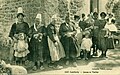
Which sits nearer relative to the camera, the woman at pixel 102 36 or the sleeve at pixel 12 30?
the woman at pixel 102 36

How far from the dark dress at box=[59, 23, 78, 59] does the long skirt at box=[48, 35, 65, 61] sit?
0.05 meters

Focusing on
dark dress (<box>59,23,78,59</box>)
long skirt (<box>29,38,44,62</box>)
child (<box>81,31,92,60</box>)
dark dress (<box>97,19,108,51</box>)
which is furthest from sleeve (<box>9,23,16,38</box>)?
dark dress (<box>97,19,108,51</box>)

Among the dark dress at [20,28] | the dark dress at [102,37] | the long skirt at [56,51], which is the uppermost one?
the dark dress at [20,28]

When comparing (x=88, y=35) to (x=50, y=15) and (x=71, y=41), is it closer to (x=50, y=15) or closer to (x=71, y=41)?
(x=71, y=41)

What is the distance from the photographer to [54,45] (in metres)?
5.36

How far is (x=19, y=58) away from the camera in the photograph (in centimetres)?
541

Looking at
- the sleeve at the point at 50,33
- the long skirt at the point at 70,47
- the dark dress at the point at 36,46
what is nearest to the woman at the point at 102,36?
the long skirt at the point at 70,47

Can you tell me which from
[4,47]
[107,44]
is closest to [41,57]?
[4,47]

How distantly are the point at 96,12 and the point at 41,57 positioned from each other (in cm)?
92

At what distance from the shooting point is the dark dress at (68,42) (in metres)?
5.33

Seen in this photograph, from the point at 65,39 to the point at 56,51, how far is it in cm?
20

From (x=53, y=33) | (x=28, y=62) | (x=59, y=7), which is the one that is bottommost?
(x=28, y=62)

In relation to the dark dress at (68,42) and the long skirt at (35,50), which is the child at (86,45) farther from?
the long skirt at (35,50)

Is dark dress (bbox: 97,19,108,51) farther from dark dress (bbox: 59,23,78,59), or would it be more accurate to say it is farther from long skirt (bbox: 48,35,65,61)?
long skirt (bbox: 48,35,65,61)
